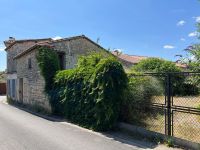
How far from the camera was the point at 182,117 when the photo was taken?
1088cm

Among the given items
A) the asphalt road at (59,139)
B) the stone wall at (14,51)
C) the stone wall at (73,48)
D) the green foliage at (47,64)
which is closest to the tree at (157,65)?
the stone wall at (73,48)

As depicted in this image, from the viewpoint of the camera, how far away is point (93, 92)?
439 inches

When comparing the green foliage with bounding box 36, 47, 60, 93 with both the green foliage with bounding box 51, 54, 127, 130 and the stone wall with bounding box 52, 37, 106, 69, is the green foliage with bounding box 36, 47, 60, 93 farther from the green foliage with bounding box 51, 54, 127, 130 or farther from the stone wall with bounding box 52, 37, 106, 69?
the stone wall with bounding box 52, 37, 106, 69

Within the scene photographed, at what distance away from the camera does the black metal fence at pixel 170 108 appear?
8547mm

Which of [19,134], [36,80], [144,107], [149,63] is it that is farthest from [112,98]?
[149,63]

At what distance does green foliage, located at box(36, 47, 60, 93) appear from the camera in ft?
56.1

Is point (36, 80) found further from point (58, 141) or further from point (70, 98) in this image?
point (58, 141)

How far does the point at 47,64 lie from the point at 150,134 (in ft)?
32.5

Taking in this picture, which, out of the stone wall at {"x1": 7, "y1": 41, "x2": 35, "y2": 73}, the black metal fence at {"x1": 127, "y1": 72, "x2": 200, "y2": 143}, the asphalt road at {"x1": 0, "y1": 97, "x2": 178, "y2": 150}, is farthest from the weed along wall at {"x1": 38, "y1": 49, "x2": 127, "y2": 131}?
the stone wall at {"x1": 7, "y1": 41, "x2": 35, "y2": 73}

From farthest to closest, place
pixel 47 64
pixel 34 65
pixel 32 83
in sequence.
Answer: pixel 32 83 → pixel 34 65 → pixel 47 64

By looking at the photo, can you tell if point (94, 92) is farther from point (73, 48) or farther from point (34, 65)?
point (73, 48)

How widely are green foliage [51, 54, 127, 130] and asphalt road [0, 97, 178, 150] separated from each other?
629mm

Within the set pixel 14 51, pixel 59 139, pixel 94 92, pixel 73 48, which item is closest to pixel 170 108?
pixel 94 92

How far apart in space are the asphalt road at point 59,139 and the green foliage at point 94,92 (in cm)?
63
